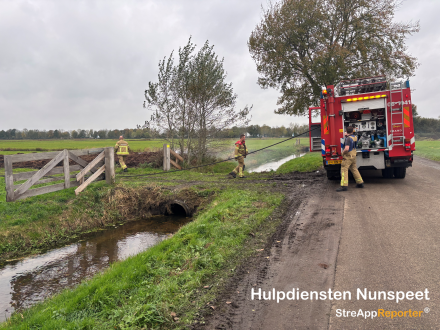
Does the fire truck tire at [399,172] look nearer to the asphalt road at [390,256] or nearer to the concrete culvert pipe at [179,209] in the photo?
the asphalt road at [390,256]

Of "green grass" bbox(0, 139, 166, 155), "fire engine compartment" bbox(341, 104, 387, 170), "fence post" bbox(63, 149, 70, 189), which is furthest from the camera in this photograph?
"green grass" bbox(0, 139, 166, 155)

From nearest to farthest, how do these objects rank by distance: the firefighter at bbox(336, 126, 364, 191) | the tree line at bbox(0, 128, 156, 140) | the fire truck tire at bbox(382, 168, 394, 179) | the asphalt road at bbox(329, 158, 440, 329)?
1. the asphalt road at bbox(329, 158, 440, 329)
2. the firefighter at bbox(336, 126, 364, 191)
3. the fire truck tire at bbox(382, 168, 394, 179)
4. the tree line at bbox(0, 128, 156, 140)

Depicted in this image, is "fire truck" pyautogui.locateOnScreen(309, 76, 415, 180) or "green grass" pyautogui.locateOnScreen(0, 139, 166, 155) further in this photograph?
"green grass" pyautogui.locateOnScreen(0, 139, 166, 155)

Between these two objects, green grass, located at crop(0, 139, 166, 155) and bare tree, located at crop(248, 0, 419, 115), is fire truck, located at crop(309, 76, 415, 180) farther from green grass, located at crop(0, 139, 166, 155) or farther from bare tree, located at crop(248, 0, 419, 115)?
green grass, located at crop(0, 139, 166, 155)

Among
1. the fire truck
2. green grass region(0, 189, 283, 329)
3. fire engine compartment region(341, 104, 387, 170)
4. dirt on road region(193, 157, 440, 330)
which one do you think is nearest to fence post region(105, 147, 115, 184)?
green grass region(0, 189, 283, 329)

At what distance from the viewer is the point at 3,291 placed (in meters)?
5.70

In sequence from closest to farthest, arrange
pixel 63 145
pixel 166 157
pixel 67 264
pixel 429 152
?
1. pixel 67 264
2. pixel 166 157
3. pixel 429 152
4. pixel 63 145

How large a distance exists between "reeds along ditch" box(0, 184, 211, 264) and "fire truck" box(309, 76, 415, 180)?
16.3 feet

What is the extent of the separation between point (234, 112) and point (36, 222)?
13.5m

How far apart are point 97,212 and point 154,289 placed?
21.7 feet

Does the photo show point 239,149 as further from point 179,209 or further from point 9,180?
point 9,180

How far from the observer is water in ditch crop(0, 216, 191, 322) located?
555 cm

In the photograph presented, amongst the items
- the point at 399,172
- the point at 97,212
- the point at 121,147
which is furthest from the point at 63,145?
the point at 399,172

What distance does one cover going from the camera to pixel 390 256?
15.3 ft
